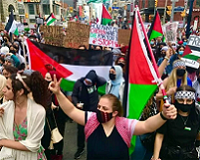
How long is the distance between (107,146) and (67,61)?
1.37 metres

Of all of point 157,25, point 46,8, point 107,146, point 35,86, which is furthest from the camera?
point 46,8

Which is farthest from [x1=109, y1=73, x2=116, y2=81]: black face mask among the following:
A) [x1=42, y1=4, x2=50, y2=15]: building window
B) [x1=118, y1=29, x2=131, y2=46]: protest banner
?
[x1=42, y1=4, x2=50, y2=15]: building window

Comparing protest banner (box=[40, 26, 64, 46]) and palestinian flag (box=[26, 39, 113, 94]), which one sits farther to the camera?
protest banner (box=[40, 26, 64, 46])

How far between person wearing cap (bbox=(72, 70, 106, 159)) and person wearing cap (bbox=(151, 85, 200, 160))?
1.16 meters

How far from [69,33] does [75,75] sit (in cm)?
372

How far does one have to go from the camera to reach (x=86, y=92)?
3.18m

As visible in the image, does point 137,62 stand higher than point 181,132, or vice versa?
point 137,62

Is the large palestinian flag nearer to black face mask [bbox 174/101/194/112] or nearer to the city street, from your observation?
black face mask [bbox 174/101/194/112]

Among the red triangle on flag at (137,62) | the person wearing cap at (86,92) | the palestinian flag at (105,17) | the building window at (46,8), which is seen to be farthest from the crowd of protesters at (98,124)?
the building window at (46,8)

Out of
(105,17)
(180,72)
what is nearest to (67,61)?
(180,72)

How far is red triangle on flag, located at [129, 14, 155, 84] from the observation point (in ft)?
6.56

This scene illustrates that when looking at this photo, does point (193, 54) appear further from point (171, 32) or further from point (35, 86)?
point (35, 86)

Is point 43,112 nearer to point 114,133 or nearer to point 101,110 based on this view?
point 101,110

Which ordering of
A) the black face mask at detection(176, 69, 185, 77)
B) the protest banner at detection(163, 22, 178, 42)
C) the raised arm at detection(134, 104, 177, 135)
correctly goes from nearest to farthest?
1. the raised arm at detection(134, 104, 177, 135)
2. the black face mask at detection(176, 69, 185, 77)
3. the protest banner at detection(163, 22, 178, 42)
